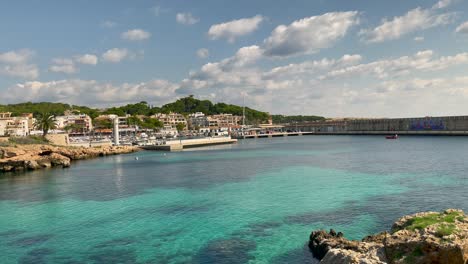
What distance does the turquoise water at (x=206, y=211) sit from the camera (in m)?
19.2

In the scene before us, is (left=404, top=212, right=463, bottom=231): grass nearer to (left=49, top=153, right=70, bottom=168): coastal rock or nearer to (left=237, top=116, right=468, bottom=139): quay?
(left=49, top=153, right=70, bottom=168): coastal rock

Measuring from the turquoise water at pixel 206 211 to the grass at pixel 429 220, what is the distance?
5748 millimetres

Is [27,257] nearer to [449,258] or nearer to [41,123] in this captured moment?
→ [449,258]

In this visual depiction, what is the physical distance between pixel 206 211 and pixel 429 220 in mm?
17404

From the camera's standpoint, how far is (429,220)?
13.1 m

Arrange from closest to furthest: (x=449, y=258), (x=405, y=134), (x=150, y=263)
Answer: (x=449, y=258) → (x=150, y=263) → (x=405, y=134)

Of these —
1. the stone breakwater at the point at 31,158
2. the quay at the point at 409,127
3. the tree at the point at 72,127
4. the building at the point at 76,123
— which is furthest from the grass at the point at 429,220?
the building at the point at 76,123

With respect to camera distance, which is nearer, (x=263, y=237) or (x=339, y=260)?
(x=339, y=260)

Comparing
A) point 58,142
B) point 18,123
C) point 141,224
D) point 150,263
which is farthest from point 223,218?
point 18,123

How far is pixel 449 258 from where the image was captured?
1058 centimetres

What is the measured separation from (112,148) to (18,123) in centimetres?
6041

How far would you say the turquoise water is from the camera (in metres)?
19.2

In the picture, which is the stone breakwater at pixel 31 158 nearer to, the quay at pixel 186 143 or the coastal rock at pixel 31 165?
the coastal rock at pixel 31 165

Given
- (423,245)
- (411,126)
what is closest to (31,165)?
(423,245)
